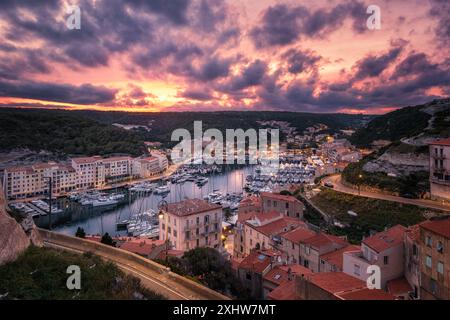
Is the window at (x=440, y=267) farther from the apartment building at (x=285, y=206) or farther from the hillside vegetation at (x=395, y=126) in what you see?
the hillside vegetation at (x=395, y=126)

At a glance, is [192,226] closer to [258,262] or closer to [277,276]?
[258,262]

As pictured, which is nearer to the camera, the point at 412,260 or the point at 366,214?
the point at 412,260

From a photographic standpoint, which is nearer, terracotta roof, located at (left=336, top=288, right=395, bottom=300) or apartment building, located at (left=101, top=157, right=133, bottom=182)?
terracotta roof, located at (left=336, top=288, right=395, bottom=300)

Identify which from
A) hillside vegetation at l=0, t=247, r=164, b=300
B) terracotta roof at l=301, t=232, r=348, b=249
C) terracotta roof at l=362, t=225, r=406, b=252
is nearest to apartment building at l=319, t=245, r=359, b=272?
terracotta roof at l=301, t=232, r=348, b=249

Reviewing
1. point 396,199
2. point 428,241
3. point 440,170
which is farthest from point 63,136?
point 428,241

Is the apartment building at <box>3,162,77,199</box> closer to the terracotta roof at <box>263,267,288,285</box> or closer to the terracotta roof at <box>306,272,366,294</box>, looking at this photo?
the terracotta roof at <box>263,267,288,285</box>

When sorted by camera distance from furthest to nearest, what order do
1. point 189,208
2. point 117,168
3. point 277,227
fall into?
point 117,168 → point 189,208 → point 277,227
